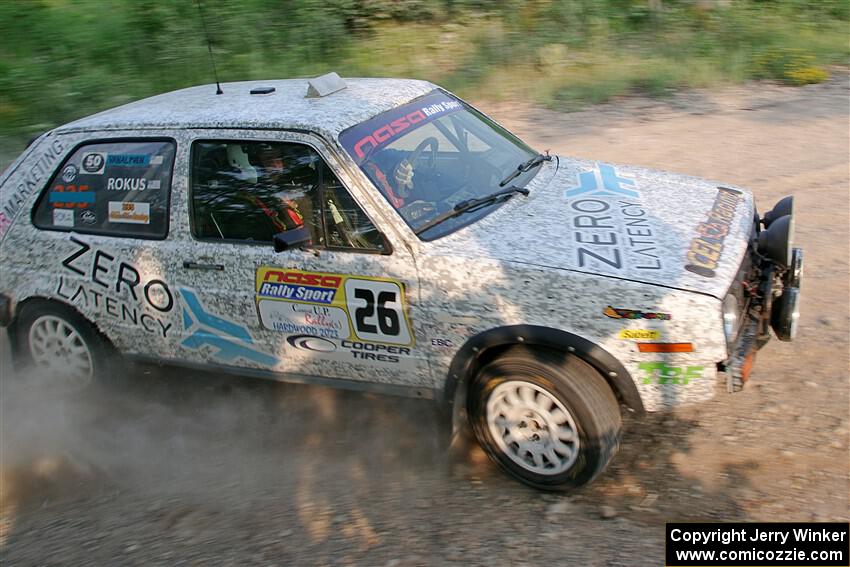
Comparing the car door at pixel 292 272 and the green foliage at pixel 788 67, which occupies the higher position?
the car door at pixel 292 272

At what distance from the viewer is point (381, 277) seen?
381 cm

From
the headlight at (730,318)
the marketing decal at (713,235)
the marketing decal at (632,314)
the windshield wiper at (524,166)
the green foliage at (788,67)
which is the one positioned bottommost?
the green foliage at (788,67)

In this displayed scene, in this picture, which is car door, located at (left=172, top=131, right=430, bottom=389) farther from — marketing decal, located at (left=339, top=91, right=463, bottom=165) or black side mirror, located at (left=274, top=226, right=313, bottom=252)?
marketing decal, located at (left=339, top=91, right=463, bottom=165)

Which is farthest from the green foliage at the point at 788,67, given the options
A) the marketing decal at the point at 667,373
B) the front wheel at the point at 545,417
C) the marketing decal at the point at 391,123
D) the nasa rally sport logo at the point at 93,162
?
the nasa rally sport logo at the point at 93,162

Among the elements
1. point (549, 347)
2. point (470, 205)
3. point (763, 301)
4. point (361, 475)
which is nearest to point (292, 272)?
point (470, 205)

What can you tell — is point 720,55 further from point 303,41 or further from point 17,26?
point 17,26

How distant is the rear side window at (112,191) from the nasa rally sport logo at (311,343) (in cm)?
96

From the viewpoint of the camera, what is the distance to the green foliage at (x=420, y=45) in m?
11.0

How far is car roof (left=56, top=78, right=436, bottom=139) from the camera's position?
4.16 m

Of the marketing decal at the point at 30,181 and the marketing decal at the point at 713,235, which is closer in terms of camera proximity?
the marketing decal at the point at 713,235

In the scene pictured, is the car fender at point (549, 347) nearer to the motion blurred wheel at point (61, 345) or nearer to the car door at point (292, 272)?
the car door at point (292, 272)

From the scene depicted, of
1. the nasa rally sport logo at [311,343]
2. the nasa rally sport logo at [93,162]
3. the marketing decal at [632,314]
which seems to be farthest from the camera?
the nasa rally sport logo at [93,162]

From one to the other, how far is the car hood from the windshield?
18 cm

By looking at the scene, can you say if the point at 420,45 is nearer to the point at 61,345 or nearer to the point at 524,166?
the point at 524,166
